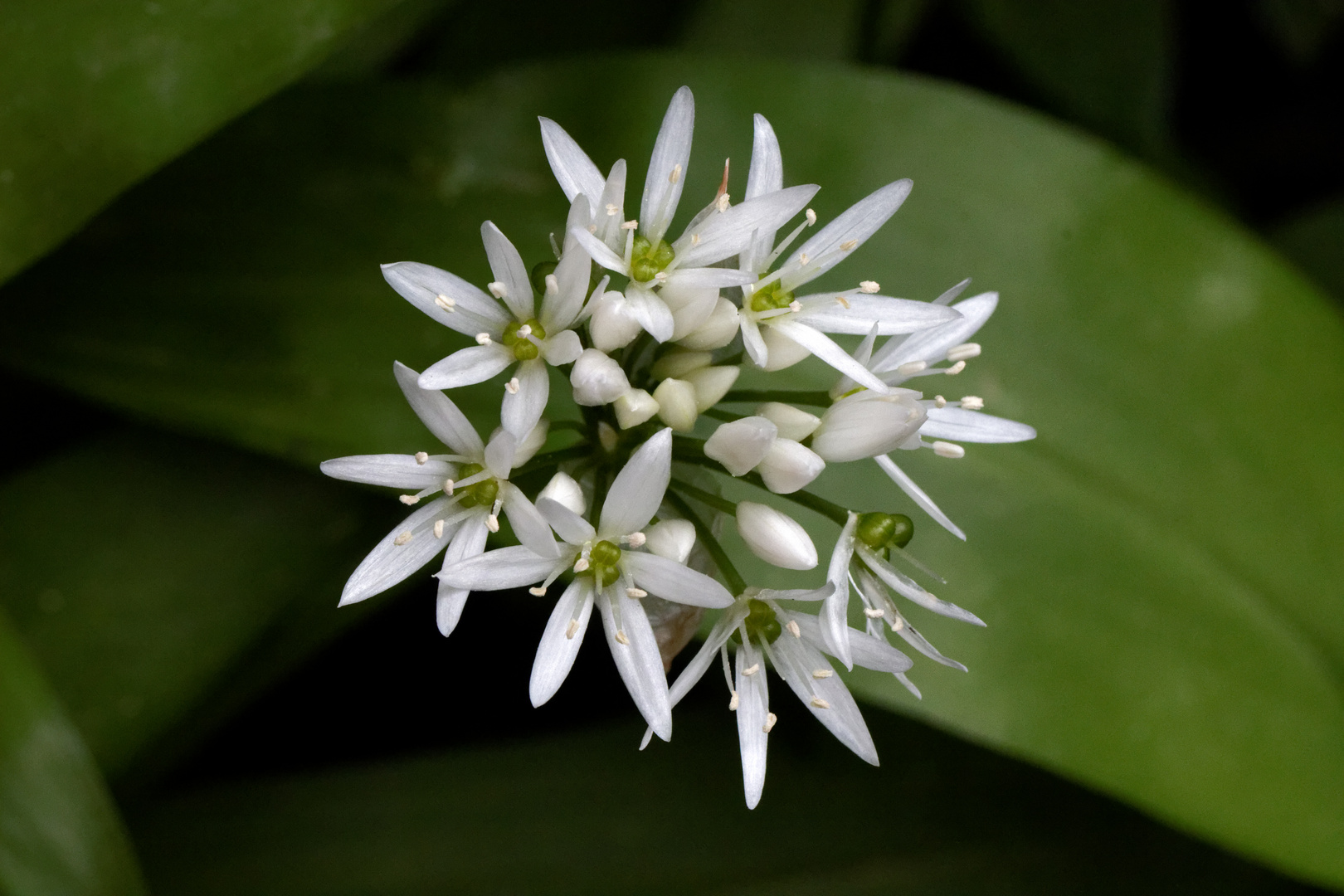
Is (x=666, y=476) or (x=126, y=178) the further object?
(x=126, y=178)

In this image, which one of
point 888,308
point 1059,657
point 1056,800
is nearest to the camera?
point 888,308

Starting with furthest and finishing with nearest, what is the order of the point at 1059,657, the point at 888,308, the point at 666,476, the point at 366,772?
1. the point at 366,772
2. the point at 1059,657
3. the point at 888,308
4. the point at 666,476

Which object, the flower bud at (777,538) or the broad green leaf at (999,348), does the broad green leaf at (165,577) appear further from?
the flower bud at (777,538)

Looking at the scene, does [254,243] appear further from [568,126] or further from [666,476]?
[666,476]

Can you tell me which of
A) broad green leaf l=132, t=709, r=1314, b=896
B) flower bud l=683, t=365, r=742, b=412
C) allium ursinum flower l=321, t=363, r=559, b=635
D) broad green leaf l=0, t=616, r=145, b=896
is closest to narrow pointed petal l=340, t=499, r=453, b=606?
allium ursinum flower l=321, t=363, r=559, b=635

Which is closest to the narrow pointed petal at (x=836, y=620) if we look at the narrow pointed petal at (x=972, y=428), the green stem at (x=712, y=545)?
the green stem at (x=712, y=545)

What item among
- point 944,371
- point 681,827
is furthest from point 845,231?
point 681,827

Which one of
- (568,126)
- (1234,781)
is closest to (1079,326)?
(1234,781)
